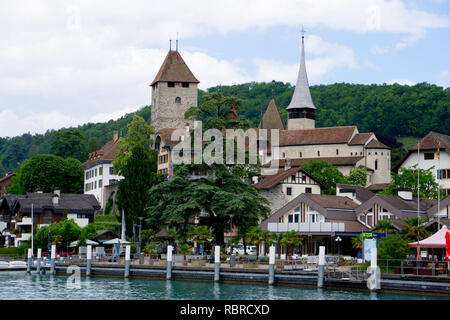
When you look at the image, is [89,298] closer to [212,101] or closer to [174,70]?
[212,101]

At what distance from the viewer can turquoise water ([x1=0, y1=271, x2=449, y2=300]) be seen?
134ft

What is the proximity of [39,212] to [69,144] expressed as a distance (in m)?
58.1

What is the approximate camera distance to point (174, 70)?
119m

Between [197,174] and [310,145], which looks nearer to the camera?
[197,174]

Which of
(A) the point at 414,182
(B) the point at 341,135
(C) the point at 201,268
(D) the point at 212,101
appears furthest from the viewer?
(B) the point at 341,135

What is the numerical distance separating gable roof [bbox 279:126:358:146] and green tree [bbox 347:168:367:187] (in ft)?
29.6

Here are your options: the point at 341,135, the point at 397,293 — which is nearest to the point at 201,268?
the point at 397,293

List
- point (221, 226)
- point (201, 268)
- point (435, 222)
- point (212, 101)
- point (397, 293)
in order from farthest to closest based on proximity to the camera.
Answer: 1. point (212, 101)
2. point (221, 226)
3. point (435, 222)
4. point (201, 268)
5. point (397, 293)

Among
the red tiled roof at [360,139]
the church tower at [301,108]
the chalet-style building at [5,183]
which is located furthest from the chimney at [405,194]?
the chalet-style building at [5,183]

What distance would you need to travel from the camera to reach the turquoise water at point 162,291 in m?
40.9

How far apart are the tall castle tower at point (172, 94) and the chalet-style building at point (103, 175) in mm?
7883

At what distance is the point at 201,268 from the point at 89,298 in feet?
34.4

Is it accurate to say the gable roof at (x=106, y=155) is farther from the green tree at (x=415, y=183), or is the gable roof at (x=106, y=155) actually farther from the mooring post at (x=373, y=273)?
the mooring post at (x=373, y=273)

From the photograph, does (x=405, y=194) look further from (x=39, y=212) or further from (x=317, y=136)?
(x=317, y=136)
